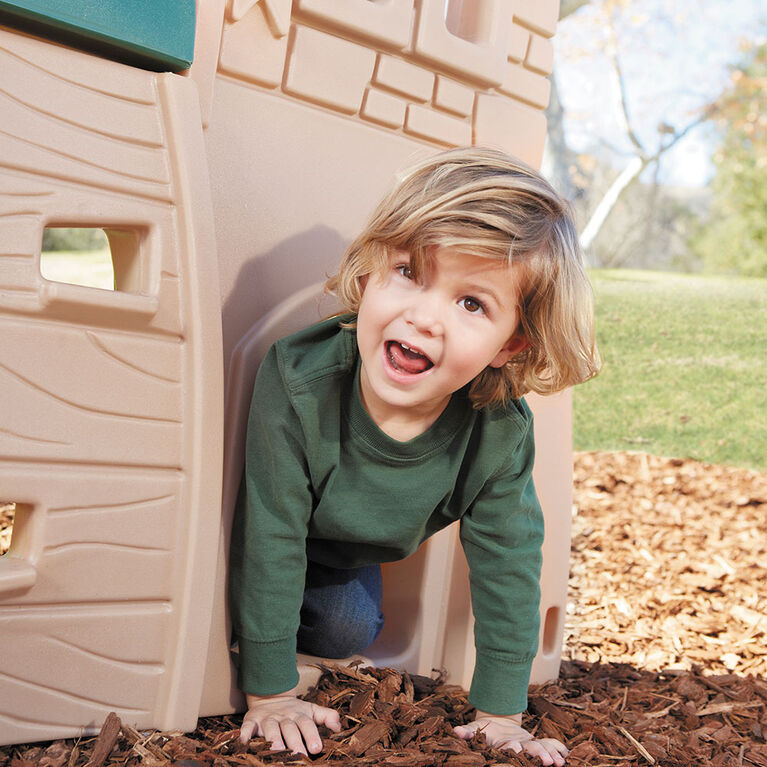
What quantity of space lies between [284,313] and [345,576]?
0.61 meters

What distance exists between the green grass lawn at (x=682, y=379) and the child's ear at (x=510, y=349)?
3.04 metres

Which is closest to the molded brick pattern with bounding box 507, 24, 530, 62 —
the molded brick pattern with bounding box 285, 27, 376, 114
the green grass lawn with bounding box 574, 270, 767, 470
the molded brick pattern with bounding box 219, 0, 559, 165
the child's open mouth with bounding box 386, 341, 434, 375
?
the molded brick pattern with bounding box 219, 0, 559, 165

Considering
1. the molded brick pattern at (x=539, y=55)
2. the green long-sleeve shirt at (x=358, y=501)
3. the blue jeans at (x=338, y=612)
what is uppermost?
the molded brick pattern at (x=539, y=55)

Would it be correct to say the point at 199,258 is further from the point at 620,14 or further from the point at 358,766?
the point at 620,14

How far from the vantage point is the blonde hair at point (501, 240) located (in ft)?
4.31

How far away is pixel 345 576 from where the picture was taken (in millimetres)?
1820

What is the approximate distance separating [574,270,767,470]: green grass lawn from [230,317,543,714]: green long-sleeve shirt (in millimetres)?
2904

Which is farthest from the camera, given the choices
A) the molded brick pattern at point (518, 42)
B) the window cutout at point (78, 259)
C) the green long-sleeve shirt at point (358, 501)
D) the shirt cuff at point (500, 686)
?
the window cutout at point (78, 259)

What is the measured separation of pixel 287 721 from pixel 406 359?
65cm

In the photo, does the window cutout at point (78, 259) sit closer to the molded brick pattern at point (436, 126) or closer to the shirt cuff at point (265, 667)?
the molded brick pattern at point (436, 126)

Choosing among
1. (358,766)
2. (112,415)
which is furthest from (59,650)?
(358,766)

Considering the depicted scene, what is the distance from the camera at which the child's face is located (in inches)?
52.4

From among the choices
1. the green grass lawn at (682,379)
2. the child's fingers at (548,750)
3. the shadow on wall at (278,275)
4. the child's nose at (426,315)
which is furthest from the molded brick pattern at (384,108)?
the green grass lawn at (682,379)

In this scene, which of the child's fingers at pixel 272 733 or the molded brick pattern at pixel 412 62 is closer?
the child's fingers at pixel 272 733
